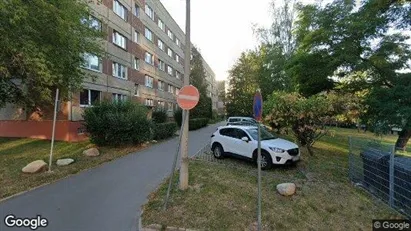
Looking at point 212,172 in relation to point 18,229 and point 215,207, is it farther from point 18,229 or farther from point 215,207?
point 18,229

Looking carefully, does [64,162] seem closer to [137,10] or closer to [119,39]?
[119,39]

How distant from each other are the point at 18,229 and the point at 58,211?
87cm

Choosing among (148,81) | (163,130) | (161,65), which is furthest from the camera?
(161,65)

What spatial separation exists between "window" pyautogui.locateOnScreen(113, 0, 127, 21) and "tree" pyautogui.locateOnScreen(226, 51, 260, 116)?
756 inches

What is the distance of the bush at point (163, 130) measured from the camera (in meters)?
19.0

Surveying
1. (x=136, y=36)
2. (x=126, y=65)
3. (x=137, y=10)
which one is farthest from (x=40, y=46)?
(x=137, y=10)

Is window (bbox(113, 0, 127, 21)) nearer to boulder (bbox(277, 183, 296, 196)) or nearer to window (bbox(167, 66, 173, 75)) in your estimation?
window (bbox(167, 66, 173, 75))

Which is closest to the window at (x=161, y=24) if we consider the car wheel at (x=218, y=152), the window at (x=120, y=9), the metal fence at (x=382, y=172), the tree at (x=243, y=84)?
the window at (x=120, y=9)

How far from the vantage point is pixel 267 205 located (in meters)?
6.36

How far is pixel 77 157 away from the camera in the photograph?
11945 millimetres

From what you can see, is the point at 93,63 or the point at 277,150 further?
the point at 93,63

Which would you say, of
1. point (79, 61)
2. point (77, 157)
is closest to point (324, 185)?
point (77, 157)

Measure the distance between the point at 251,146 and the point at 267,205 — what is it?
4.36 meters

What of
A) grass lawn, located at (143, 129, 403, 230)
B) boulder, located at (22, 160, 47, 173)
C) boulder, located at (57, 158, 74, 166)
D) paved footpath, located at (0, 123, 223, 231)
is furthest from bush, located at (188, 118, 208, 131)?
grass lawn, located at (143, 129, 403, 230)
